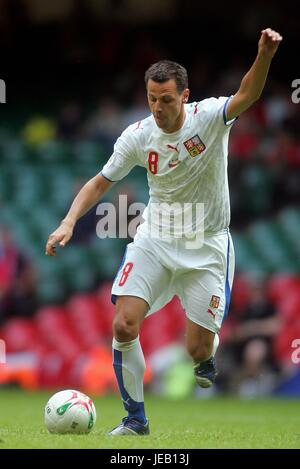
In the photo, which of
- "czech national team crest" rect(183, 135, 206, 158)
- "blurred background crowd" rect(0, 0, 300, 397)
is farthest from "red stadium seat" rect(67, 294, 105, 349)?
"czech national team crest" rect(183, 135, 206, 158)

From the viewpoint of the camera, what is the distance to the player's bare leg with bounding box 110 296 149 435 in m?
7.36

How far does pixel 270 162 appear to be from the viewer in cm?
1633

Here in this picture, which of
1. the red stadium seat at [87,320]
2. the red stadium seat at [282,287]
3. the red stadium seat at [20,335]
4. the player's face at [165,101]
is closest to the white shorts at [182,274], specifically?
the player's face at [165,101]

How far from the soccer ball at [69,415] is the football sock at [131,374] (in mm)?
309

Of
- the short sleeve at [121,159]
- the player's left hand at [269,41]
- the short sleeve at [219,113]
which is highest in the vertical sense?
the player's left hand at [269,41]

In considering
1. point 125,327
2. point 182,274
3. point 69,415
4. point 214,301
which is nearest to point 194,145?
point 182,274

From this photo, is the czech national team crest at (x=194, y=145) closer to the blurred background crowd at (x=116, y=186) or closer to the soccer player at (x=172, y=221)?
the soccer player at (x=172, y=221)

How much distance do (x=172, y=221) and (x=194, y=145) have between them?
23.2 inches

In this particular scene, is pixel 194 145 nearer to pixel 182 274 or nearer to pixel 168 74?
pixel 168 74

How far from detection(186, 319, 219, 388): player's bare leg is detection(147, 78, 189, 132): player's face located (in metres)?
1.50

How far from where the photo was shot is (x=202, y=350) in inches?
312

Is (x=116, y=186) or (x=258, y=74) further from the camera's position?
(x=116, y=186)

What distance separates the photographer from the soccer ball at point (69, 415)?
7277 mm
